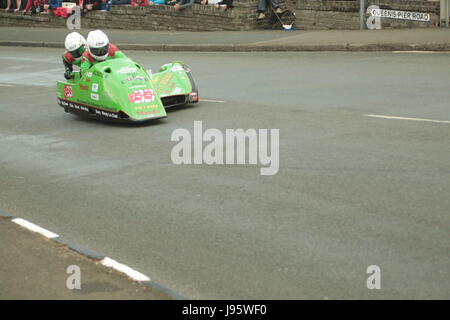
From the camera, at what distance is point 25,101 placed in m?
16.8

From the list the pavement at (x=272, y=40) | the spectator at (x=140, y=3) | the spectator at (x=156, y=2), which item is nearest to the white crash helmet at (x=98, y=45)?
the pavement at (x=272, y=40)

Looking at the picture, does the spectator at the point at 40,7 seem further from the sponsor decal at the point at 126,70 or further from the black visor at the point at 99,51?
the sponsor decal at the point at 126,70

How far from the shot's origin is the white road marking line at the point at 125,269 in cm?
691

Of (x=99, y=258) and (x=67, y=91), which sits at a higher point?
(x=67, y=91)

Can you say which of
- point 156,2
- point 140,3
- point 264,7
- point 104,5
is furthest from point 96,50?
point 104,5

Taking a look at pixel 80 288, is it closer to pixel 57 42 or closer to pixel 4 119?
pixel 4 119

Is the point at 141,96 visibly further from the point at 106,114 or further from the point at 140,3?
the point at 140,3

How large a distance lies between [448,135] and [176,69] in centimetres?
516

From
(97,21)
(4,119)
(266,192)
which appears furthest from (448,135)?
(97,21)

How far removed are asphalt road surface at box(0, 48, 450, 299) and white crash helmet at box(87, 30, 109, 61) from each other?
1.07 meters

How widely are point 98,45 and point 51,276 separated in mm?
7775

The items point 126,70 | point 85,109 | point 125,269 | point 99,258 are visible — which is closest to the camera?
point 125,269

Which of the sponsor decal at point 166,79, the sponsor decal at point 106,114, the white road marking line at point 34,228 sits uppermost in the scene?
the sponsor decal at point 166,79

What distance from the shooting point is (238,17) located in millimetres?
25938
